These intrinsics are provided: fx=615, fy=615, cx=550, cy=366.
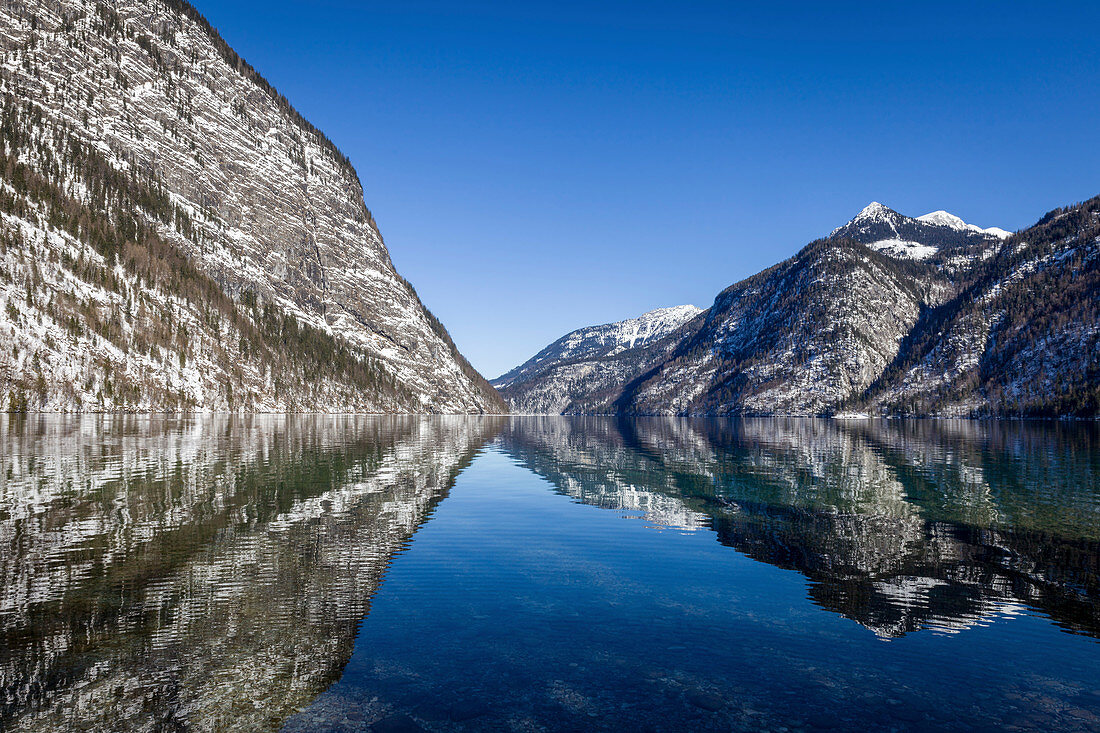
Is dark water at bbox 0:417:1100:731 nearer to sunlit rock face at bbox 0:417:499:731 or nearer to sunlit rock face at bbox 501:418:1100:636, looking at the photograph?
sunlit rock face at bbox 0:417:499:731


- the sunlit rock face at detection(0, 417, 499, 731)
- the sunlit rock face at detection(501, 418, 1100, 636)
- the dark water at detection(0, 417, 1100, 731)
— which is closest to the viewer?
the sunlit rock face at detection(0, 417, 499, 731)

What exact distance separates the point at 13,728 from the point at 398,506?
22.8 metres

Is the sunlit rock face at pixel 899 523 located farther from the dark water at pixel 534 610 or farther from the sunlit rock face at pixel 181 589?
the sunlit rock face at pixel 181 589

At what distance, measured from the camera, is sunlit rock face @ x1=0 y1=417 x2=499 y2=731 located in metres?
11.0

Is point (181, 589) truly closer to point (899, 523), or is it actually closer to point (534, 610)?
point (534, 610)

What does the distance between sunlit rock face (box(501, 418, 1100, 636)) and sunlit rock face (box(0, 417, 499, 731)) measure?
45.8ft

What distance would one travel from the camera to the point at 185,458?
49156 mm

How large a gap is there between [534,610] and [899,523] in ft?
68.7

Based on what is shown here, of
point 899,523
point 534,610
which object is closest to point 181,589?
point 534,610

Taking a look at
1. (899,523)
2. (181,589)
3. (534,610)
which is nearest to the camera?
(181,589)

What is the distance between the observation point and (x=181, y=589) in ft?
55.6

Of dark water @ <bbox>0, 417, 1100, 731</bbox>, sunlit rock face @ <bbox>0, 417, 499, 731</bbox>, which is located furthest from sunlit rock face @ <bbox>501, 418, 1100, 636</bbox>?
sunlit rock face @ <bbox>0, 417, 499, 731</bbox>

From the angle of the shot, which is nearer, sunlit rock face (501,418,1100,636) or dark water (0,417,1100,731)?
dark water (0,417,1100,731)

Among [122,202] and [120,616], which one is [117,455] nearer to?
[120,616]
